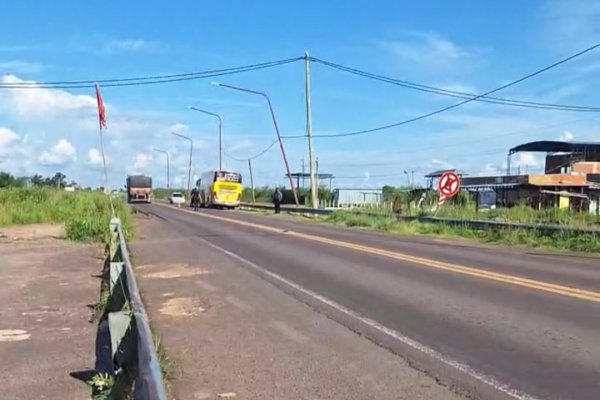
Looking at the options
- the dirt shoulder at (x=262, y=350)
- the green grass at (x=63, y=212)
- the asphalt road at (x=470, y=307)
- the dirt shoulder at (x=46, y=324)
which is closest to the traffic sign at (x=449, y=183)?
the asphalt road at (x=470, y=307)

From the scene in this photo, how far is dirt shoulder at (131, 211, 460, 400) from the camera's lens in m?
6.09

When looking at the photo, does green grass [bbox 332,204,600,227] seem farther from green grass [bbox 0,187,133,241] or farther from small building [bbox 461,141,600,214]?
green grass [bbox 0,187,133,241]

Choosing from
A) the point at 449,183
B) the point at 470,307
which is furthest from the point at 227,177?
the point at 470,307

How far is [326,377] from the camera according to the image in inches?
254

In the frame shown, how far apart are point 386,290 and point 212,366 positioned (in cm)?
523

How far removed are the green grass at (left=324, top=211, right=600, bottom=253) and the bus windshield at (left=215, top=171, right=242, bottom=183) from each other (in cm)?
3204

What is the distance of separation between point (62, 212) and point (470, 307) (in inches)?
1130

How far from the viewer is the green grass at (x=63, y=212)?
→ 960 inches

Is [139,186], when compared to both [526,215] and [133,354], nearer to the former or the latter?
[526,215]

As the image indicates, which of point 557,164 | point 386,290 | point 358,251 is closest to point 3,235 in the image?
point 358,251

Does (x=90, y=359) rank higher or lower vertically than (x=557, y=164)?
lower

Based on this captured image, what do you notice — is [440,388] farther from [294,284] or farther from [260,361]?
[294,284]

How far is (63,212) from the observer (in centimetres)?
3491

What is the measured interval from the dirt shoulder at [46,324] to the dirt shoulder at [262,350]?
0.94m
